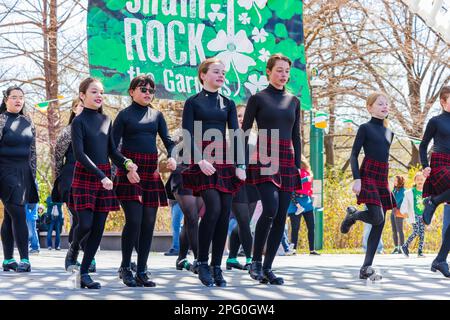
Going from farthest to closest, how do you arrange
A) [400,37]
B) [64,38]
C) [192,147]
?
[400,37]
[64,38]
[192,147]

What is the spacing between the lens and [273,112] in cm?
782

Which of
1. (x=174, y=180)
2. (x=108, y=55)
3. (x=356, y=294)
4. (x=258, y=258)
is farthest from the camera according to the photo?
(x=108, y=55)

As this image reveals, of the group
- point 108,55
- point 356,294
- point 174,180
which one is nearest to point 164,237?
point 108,55

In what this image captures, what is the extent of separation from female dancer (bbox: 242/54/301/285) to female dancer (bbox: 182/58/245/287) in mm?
221

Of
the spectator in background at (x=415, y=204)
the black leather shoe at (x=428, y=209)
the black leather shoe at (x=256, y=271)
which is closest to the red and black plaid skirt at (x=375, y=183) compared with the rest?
the black leather shoe at (x=428, y=209)

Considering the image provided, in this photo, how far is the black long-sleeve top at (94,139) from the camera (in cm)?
733

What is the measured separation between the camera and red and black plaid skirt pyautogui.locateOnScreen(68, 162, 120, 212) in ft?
24.2

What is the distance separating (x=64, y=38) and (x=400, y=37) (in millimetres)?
9828

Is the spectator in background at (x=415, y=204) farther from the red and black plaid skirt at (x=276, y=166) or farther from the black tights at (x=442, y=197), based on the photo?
the red and black plaid skirt at (x=276, y=166)

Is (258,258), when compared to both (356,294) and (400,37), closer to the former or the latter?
(356,294)

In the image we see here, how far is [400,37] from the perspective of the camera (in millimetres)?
26219

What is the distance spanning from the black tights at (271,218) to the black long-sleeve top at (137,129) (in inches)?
36.1

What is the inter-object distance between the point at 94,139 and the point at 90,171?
1.06 ft

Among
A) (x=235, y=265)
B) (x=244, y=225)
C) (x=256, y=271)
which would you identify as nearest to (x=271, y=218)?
(x=256, y=271)
